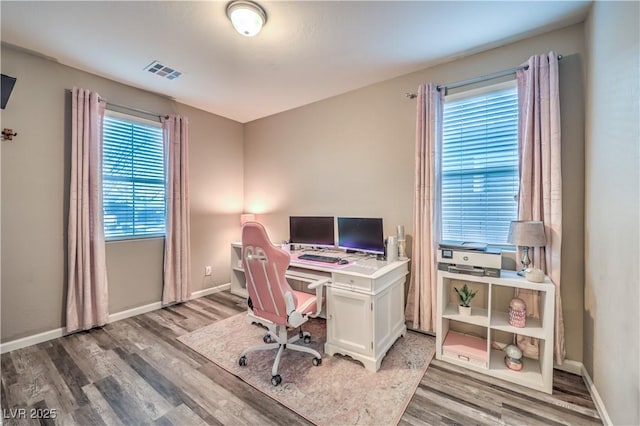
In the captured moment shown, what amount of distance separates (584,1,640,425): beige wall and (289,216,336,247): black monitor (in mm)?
2161

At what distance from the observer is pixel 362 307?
2113mm

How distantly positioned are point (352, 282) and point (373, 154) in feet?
4.96

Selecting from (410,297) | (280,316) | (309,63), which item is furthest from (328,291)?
(309,63)

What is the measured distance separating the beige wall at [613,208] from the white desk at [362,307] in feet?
4.33

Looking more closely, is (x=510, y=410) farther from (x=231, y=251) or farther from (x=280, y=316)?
(x=231, y=251)

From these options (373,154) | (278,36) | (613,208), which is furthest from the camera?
(373,154)

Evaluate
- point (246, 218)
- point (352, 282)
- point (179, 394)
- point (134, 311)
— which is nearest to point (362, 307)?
point (352, 282)

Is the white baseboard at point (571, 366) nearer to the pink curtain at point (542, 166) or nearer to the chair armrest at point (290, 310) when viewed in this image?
the pink curtain at point (542, 166)

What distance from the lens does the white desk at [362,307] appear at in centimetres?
208

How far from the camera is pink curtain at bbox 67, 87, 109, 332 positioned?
2.60 m

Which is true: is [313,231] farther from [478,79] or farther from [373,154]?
[478,79]

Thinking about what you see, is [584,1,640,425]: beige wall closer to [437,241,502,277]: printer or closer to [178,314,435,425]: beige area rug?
[437,241,502,277]: printer

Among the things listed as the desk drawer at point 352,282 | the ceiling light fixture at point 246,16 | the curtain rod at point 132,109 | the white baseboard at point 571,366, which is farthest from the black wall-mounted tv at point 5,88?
the white baseboard at point 571,366

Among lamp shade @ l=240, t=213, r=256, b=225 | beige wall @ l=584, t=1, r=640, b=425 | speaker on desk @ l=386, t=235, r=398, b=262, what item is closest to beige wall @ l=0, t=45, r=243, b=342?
lamp shade @ l=240, t=213, r=256, b=225
